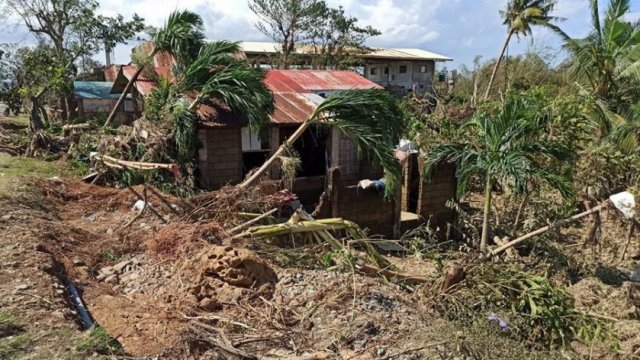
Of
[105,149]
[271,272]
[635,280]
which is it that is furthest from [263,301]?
[635,280]

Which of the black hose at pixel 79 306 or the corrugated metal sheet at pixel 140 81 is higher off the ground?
the corrugated metal sheet at pixel 140 81

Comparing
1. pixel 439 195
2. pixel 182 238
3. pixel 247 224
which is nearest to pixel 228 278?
pixel 182 238

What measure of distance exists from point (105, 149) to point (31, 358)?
7.55m

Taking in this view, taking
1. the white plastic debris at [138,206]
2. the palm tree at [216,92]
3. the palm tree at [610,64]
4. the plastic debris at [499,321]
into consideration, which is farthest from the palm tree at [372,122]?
the palm tree at [610,64]

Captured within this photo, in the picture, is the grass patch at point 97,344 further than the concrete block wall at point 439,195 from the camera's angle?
No

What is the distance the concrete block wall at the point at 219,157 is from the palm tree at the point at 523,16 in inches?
589

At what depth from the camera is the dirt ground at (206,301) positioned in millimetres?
4434

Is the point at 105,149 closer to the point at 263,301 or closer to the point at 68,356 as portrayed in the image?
the point at 263,301

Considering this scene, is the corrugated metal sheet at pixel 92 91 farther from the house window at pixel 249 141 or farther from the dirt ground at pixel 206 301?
the dirt ground at pixel 206 301

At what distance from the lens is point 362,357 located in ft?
15.0

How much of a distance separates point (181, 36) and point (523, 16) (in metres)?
16.8

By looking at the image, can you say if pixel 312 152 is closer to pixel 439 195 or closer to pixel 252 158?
pixel 252 158

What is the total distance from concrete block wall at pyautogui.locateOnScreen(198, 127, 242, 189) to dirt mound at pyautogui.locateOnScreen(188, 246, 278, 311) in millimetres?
4842

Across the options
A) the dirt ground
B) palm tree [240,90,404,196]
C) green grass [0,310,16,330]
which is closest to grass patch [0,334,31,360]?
the dirt ground
